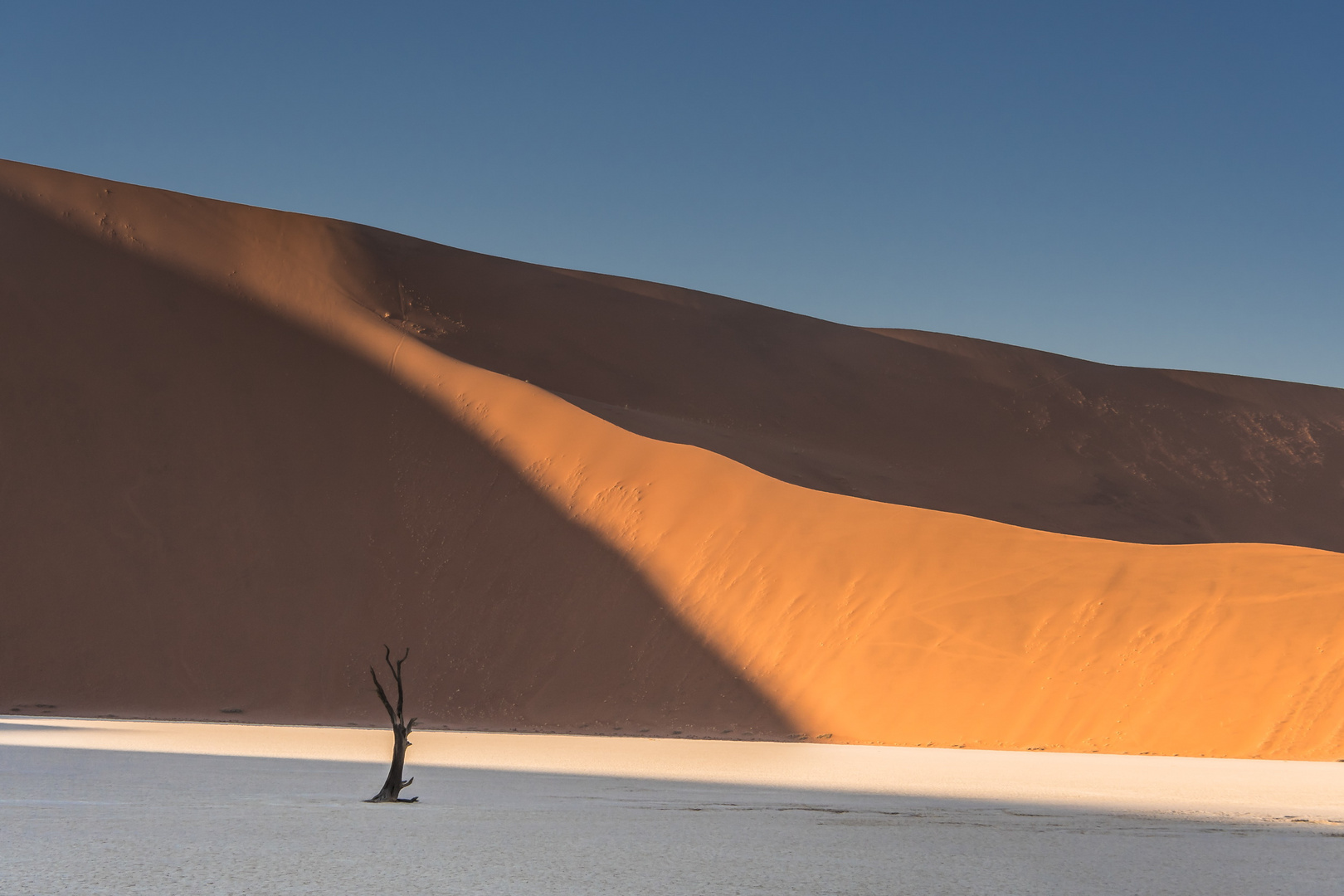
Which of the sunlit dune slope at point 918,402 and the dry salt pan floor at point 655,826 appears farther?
the sunlit dune slope at point 918,402

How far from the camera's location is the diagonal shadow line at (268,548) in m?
21.5

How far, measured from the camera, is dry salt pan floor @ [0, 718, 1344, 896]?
17.0ft

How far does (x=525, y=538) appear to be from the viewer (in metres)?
24.3

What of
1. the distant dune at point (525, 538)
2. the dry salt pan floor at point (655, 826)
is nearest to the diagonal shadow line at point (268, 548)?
the distant dune at point (525, 538)

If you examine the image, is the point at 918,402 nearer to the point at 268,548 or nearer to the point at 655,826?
the point at 268,548

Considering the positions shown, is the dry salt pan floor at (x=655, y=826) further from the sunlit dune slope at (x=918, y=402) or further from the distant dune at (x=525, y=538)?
the sunlit dune slope at (x=918, y=402)

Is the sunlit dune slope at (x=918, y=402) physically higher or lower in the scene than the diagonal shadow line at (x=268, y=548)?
higher

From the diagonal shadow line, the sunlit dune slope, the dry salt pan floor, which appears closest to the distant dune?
the diagonal shadow line

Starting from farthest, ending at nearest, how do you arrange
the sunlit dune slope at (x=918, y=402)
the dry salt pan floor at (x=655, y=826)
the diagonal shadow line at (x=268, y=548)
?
the sunlit dune slope at (x=918, y=402), the diagonal shadow line at (x=268, y=548), the dry salt pan floor at (x=655, y=826)

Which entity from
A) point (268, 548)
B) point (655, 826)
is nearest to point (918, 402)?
point (268, 548)

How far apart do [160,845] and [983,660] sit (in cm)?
1405

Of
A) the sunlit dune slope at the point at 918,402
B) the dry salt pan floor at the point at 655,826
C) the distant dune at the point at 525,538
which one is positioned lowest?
the dry salt pan floor at the point at 655,826

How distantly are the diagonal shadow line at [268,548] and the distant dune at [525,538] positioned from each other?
2.7 inches

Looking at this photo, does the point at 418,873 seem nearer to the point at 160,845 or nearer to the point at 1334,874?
the point at 160,845
